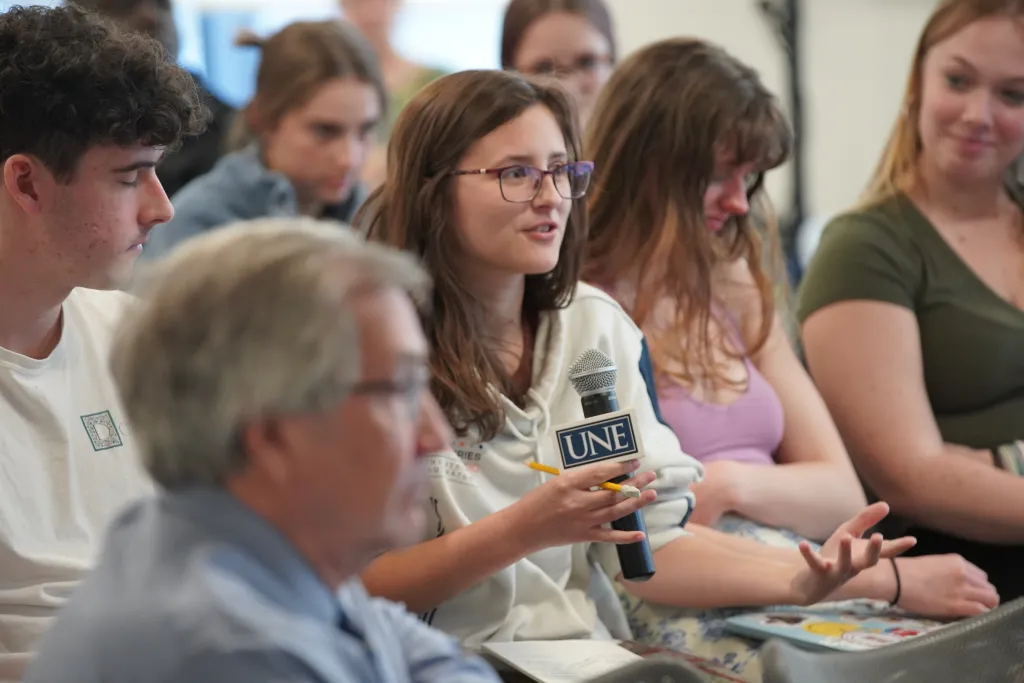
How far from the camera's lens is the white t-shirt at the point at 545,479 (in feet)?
5.80

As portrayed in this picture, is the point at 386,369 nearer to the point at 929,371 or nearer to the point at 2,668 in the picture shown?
the point at 2,668

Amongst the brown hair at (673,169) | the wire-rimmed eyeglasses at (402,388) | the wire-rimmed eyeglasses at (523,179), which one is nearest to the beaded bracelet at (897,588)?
the brown hair at (673,169)

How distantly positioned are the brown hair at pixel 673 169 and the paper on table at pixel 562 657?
0.66 metres

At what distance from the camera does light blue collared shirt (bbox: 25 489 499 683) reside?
2.77 feet

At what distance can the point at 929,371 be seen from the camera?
2.40 m

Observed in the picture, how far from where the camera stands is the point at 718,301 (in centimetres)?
233

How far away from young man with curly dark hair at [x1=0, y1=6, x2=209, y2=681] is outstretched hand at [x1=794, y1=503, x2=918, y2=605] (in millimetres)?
957

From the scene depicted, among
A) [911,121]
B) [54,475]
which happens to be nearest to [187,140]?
[911,121]

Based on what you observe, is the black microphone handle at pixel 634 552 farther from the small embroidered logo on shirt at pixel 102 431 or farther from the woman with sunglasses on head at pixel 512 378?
the small embroidered logo on shirt at pixel 102 431

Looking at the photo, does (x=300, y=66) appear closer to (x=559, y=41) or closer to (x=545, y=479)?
(x=559, y=41)

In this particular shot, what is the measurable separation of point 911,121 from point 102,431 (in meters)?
1.75

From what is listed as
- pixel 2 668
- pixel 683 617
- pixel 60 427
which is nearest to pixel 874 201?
pixel 683 617

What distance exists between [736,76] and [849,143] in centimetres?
378

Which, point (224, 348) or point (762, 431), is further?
point (762, 431)
